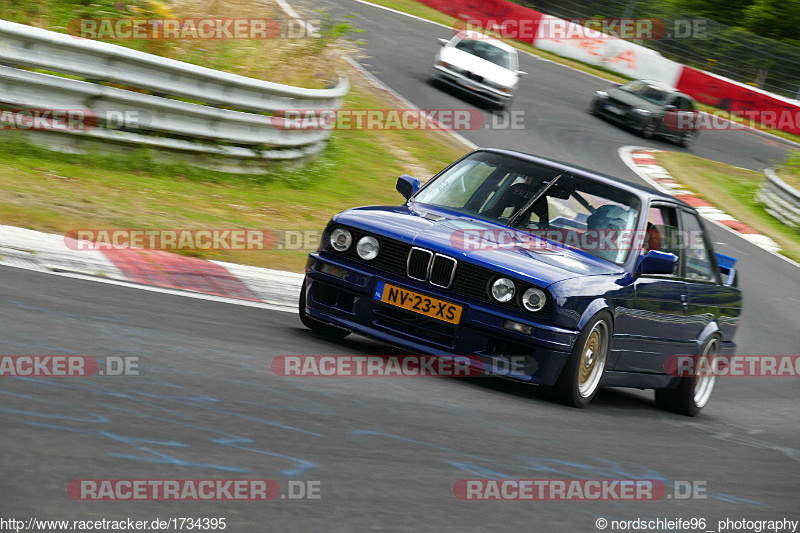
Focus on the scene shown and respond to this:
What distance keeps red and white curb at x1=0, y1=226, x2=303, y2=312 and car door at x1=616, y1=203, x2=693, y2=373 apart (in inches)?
101

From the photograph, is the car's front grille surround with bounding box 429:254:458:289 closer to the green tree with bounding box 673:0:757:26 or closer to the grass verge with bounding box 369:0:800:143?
the grass verge with bounding box 369:0:800:143

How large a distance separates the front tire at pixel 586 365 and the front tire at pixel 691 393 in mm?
1328

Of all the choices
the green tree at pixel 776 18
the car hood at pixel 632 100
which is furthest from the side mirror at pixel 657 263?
the green tree at pixel 776 18

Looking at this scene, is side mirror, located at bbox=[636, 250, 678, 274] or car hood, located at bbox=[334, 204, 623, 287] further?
side mirror, located at bbox=[636, 250, 678, 274]

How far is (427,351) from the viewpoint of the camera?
6.12 meters

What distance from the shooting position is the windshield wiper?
705 centimetres

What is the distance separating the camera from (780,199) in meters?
21.3

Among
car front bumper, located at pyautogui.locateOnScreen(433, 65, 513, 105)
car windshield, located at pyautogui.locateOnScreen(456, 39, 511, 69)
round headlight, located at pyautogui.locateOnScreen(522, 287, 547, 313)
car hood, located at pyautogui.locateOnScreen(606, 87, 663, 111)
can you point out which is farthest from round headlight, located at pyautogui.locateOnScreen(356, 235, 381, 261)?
car hood, located at pyautogui.locateOnScreen(606, 87, 663, 111)

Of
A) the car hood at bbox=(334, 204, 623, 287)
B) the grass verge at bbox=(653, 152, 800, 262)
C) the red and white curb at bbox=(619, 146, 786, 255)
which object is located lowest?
the grass verge at bbox=(653, 152, 800, 262)

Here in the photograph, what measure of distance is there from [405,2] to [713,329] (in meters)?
29.1

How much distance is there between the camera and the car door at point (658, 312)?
6852 millimetres

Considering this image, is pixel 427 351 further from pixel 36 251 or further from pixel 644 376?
pixel 36 251

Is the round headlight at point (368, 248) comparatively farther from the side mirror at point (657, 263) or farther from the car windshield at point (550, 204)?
the side mirror at point (657, 263)

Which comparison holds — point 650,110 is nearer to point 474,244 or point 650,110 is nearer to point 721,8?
point 474,244
